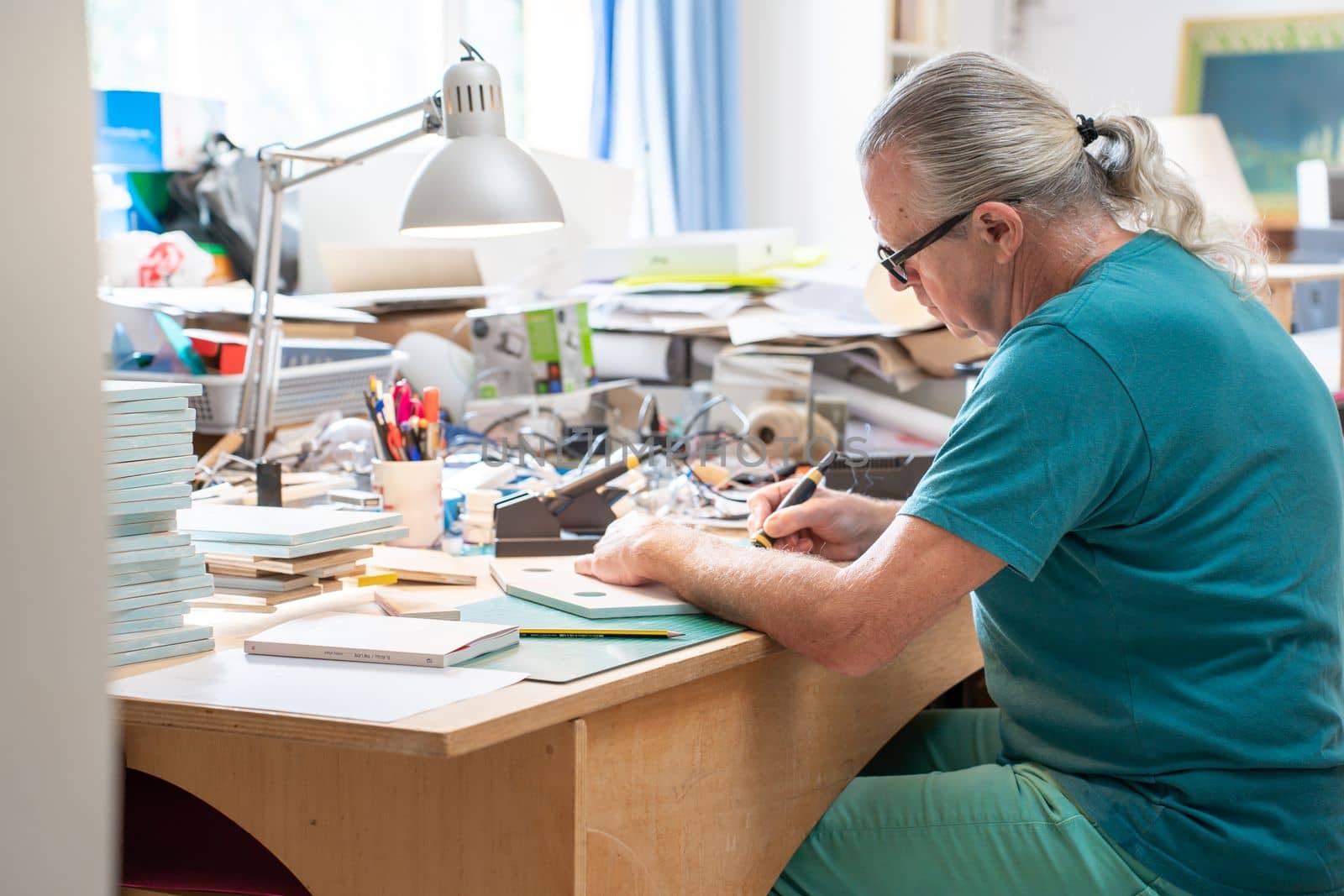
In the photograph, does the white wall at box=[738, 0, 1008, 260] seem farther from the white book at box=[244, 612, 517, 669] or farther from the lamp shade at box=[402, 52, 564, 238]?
the white book at box=[244, 612, 517, 669]

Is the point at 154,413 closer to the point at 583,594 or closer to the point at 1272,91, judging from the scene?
the point at 583,594

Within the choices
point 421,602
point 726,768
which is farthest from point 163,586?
point 726,768

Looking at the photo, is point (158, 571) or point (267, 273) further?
point (267, 273)

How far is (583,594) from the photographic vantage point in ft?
3.86

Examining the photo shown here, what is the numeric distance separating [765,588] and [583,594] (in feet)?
0.56

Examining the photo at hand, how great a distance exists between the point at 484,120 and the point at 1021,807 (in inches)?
35.3

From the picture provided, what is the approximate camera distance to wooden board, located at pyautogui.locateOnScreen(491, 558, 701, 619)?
1129 millimetres

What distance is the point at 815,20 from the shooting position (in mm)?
3578

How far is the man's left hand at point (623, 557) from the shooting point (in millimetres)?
1219

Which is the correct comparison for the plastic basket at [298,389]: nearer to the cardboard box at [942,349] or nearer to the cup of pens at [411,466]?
the cup of pens at [411,466]

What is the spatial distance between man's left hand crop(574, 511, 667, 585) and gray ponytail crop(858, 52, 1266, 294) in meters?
0.41

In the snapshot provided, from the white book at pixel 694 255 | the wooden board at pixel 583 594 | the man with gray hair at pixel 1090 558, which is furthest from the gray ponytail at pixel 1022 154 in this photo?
the white book at pixel 694 255

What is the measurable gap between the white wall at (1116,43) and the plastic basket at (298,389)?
2.54 metres

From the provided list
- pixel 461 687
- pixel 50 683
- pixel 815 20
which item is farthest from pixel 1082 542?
pixel 815 20
